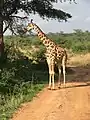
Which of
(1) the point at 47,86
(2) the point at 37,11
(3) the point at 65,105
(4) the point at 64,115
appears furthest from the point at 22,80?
(2) the point at 37,11

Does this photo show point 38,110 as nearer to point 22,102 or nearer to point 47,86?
point 22,102

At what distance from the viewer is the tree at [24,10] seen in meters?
19.0

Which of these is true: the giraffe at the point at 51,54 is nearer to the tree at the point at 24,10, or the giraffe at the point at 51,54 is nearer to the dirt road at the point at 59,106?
the dirt road at the point at 59,106

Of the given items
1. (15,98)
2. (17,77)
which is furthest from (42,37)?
(15,98)

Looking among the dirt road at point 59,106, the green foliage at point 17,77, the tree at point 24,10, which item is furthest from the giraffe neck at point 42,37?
the tree at point 24,10

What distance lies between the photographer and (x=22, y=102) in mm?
11789

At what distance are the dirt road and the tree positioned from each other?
613cm

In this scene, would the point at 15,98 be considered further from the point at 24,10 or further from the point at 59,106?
the point at 24,10

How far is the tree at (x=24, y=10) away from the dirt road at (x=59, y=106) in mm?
6134

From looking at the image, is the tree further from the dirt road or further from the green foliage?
the dirt road

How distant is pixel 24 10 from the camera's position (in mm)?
20406

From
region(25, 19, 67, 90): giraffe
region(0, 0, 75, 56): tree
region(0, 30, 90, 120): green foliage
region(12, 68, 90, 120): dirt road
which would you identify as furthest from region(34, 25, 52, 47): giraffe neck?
region(0, 0, 75, 56): tree

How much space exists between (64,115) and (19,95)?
109 inches

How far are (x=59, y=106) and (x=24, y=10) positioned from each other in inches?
404
